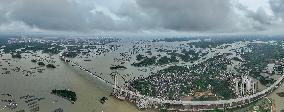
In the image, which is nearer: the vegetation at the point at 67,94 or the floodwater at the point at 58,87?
the floodwater at the point at 58,87

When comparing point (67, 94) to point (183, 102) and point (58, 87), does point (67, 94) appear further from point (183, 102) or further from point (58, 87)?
point (183, 102)

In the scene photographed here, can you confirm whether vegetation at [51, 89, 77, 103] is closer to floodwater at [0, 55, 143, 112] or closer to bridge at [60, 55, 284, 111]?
floodwater at [0, 55, 143, 112]

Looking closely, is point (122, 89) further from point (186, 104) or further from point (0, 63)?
point (0, 63)

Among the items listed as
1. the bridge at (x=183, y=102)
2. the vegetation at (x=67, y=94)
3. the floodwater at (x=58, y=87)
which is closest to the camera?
the floodwater at (x=58, y=87)

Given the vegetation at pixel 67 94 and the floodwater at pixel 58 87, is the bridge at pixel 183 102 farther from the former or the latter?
the vegetation at pixel 67 94

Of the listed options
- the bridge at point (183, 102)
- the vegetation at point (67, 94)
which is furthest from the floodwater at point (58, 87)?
the bridge at point (183, 102)

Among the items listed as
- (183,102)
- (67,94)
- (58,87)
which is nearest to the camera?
(183,102)

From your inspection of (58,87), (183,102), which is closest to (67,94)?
(58,87)

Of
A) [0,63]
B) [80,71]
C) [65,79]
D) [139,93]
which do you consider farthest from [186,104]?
[0,63]
